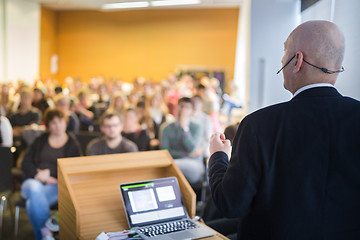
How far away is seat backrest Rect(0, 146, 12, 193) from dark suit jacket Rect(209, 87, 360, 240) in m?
2.80

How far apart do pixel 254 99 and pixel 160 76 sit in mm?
10848

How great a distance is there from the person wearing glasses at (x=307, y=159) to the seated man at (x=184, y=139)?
3.00 meters

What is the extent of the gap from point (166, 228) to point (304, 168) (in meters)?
0.87

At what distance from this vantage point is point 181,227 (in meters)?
1.94

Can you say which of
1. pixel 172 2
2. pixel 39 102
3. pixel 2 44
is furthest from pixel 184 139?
pixel 2 44

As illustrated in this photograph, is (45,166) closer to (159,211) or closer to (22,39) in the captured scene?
(159,211)

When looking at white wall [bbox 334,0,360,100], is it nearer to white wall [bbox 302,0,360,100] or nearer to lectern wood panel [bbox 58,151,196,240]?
white wall [bbox 302,0,360,100]

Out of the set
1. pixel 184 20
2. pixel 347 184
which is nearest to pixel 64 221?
pixel 347 184

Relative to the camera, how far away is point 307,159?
1276mm

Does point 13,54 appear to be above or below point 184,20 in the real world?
below

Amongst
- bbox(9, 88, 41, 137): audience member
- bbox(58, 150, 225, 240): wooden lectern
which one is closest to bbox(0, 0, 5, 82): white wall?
bbox(9, 88, 41, 137): audience member

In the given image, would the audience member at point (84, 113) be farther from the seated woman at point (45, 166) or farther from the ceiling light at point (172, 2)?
the ceiling light at point (172, 2)

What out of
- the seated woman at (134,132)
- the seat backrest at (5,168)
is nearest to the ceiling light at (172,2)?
the seated woman at (134,132)

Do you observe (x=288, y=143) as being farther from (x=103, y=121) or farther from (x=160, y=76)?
(x=160, y=76)
